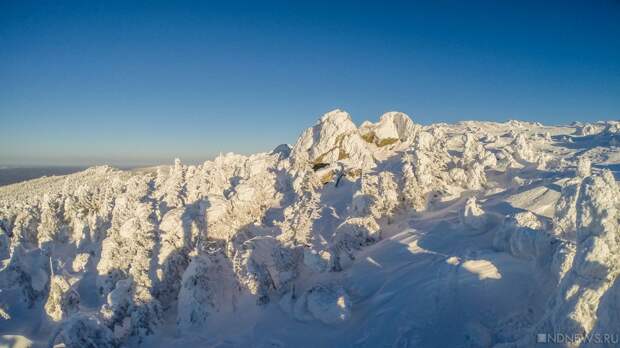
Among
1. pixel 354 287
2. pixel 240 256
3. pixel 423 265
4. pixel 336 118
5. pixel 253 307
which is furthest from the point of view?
pixel 336 118

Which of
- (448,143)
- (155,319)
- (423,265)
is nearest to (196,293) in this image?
(155,319)

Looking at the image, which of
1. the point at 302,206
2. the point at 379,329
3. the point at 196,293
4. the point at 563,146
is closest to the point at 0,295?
the point at 196,293

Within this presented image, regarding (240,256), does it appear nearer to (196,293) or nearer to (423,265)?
(196,293)

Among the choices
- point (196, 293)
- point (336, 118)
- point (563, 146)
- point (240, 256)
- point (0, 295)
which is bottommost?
point (0, 295)

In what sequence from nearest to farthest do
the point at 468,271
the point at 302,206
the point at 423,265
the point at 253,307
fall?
the point at 468,271 < the point at 423,265 < the point at 253,307 < the point at 302,206

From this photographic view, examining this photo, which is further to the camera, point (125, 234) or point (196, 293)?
point (125, 234)

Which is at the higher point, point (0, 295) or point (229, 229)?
point (229, 229)
